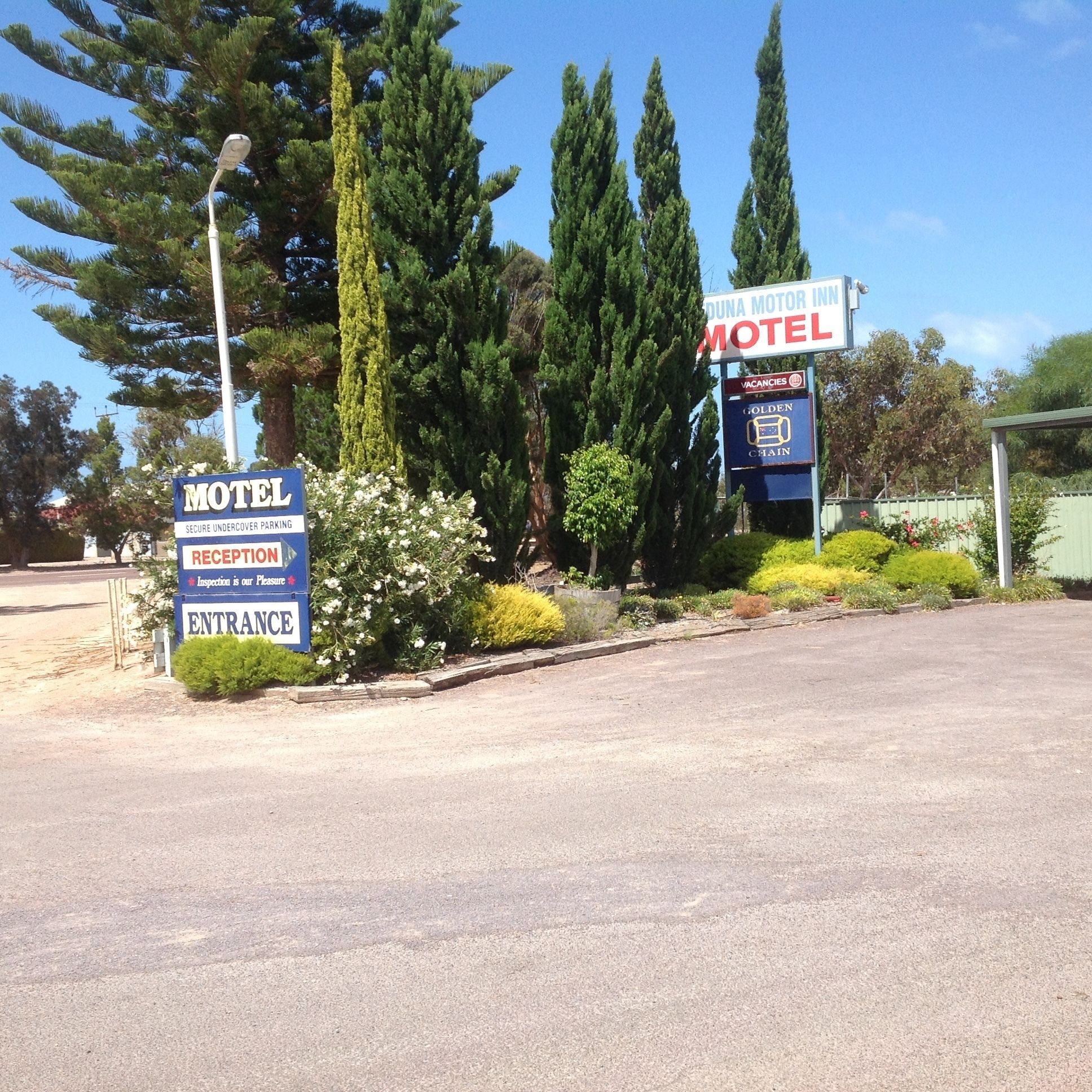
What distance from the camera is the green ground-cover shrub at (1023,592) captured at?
1822cm

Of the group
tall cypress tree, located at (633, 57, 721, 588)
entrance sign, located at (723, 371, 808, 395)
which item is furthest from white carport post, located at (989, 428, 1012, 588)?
tall cypress tree, located at (633, 57, 721, 588)

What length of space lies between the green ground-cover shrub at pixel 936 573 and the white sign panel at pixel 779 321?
13.1 feet

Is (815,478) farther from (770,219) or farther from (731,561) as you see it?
(770,219)

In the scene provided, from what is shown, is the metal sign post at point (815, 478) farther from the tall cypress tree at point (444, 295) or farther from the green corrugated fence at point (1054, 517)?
the tall cypress tree at point (444, 295)

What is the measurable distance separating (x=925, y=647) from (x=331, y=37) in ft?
42.2

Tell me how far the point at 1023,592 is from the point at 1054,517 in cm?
502

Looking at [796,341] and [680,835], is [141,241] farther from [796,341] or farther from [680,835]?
[680,835]

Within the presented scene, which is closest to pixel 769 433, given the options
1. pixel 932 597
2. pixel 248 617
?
pixel 932 597

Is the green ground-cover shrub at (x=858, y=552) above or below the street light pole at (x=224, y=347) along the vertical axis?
below

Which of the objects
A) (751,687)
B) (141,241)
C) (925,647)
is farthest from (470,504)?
(141,241)

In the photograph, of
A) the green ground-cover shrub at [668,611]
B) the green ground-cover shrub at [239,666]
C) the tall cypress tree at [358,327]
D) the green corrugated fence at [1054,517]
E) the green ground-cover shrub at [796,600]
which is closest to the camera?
the green ground-cover shrub at [239,666]

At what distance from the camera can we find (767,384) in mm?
20078

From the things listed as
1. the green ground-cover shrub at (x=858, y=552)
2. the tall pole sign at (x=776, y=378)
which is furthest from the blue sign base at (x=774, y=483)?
the green ground-cover shrub at (x=858, y=552)

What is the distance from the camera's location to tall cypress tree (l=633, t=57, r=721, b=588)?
18.3 meters
